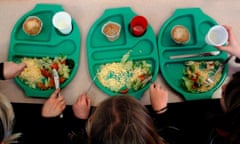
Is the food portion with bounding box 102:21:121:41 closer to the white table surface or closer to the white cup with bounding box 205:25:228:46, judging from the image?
the white table surface

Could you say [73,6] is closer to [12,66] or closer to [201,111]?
[12,66]

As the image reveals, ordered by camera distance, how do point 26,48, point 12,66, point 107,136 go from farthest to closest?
point 26,48 → point 12,66 → point 107,136

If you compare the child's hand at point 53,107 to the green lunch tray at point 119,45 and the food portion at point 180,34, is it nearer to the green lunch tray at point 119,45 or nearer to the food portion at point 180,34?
the green lunch tray at point 119,45

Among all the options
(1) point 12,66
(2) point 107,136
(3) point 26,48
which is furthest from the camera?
(3) point 26,48

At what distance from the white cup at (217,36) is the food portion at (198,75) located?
8 centimetres

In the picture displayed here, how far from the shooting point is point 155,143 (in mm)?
724

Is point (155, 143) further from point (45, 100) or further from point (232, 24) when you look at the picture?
point (232, 24)

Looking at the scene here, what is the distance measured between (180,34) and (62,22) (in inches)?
17.3

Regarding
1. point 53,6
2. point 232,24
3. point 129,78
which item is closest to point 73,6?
point 53,6

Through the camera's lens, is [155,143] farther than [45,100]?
No

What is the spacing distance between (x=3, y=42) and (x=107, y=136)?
0.60m

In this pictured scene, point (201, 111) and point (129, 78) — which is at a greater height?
point (129, 78)

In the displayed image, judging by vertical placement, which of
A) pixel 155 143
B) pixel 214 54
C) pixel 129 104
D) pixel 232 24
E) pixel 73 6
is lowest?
pixel 155 143

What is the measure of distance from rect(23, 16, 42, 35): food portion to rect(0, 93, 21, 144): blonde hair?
0.25 metres
